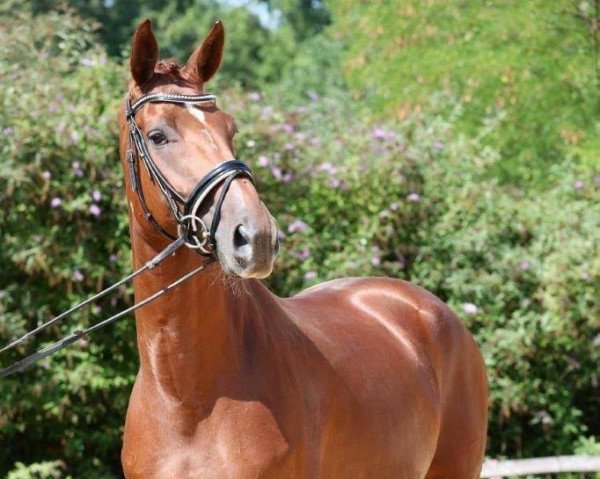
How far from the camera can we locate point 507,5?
12.1 metres

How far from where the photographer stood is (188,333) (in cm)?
312

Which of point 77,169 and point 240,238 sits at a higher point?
point 77,169

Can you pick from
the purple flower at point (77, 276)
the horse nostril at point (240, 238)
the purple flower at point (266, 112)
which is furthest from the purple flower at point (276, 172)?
the horse nostril at point (240, 238)

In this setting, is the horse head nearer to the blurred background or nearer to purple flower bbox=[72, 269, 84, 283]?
the blurred background

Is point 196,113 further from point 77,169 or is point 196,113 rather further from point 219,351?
point 77,169

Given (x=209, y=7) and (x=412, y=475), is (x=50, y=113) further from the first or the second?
(x=209, y=7)

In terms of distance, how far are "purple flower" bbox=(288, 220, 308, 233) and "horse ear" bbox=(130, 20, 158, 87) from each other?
3.80m

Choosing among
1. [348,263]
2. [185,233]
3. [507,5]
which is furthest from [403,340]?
[507,5]

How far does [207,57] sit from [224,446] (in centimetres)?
118

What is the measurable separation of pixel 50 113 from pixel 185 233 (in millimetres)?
3718

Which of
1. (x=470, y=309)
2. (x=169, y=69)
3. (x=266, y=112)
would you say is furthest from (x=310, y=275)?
(x=169, y=69)

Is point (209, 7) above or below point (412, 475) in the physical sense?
above

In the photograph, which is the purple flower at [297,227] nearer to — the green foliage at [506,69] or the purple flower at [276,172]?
the purple flower at [276,172]

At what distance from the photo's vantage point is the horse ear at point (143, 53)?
303 centimetres
